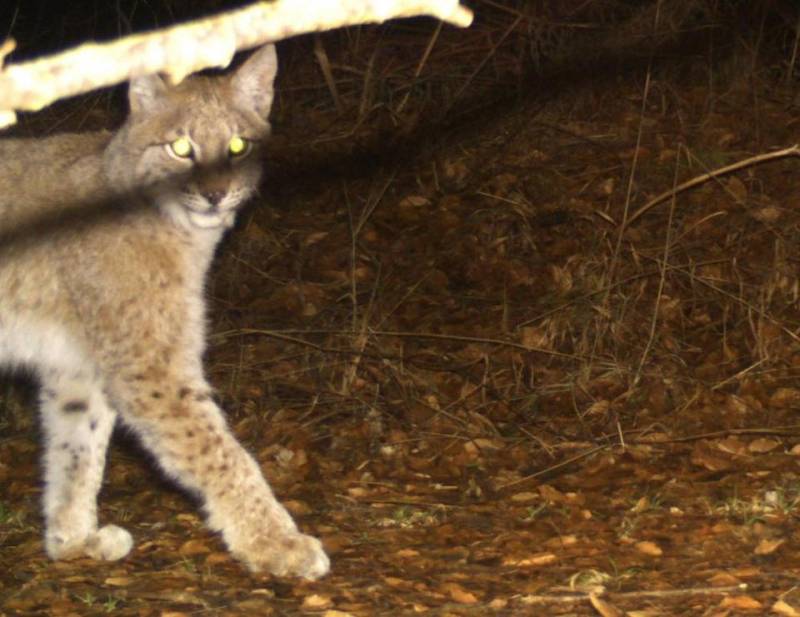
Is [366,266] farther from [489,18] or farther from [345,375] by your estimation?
[489,18]

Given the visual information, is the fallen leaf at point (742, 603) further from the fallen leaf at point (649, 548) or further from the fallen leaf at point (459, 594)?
the fallen leaf at point (459, 594)

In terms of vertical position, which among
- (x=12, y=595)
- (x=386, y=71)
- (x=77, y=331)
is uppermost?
(x=386, y=71)

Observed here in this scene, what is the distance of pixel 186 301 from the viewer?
13.5 feet

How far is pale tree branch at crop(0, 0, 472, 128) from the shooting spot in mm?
831

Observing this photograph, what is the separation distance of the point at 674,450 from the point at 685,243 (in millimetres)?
2007

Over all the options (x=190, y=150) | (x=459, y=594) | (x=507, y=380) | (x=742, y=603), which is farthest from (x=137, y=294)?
(x=507, y=380)

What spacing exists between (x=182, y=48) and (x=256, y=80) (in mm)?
3583

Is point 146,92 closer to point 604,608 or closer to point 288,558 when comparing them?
point 288,558

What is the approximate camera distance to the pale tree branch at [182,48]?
0.83m

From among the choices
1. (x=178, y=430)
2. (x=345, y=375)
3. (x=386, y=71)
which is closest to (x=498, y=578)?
(x=178, y=430)

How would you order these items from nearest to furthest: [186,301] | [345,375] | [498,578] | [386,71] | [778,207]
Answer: [498,578] < [186,301] < [345,375] < [778,207] < [386,71]

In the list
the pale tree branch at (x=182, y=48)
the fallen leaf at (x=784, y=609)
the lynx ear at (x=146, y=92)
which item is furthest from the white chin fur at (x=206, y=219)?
the pale tree branch at (x=182, y=48)

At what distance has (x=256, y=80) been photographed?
14.3 feet

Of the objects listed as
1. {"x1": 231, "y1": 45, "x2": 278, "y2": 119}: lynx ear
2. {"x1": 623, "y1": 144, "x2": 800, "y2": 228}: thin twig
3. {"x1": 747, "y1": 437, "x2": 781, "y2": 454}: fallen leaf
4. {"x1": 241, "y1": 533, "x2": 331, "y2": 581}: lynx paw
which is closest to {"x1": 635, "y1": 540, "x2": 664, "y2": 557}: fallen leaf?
{"x1": 241, "y1": 533, "x2": 331, "y2": 581}: lynx paw
